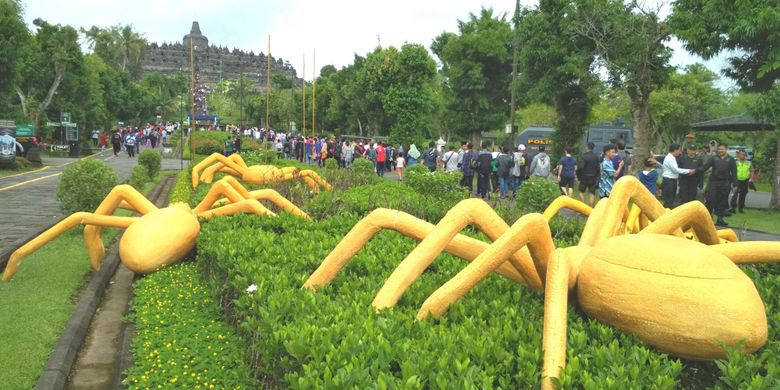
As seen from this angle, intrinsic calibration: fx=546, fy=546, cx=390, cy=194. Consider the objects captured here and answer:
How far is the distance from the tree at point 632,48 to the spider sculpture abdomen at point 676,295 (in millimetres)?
17757

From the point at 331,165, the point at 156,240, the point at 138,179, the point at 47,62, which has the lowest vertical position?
the point at 138,179

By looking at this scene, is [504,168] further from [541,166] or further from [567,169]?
[567,169]

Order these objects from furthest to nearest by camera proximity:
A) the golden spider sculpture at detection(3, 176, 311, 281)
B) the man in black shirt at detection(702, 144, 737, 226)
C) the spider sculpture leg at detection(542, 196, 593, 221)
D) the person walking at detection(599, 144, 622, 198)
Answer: the man in black shirt at detection(702, 144, 737, 226) < the person walking at detection(599, 144, 622, 198) < the golden spider sculpture at detection(3, 176, 311, 281) < the spider sculpture leg at detection(542, 196, 593, 221)

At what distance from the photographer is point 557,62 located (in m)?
22.6

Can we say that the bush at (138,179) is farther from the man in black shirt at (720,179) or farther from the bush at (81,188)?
the man in black shirt at (720,179)

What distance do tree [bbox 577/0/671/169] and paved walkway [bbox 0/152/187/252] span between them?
16.8m

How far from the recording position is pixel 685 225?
10.5 ft

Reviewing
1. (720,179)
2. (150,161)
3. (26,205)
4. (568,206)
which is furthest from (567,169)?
(150,161)

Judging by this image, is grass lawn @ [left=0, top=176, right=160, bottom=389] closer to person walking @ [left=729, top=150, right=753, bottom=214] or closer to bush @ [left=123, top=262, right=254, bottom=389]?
bush @ [left=123, top=262, right=254, bottom=389]

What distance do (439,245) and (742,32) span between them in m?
14.1

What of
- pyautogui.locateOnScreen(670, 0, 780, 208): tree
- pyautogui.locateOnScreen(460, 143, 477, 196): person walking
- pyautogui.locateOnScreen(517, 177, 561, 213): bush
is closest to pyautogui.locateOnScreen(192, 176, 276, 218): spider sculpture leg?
pyautogui.locateOnScreen(517, 177, 561, 213): bush

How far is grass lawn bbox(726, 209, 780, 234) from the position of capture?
12234 mm

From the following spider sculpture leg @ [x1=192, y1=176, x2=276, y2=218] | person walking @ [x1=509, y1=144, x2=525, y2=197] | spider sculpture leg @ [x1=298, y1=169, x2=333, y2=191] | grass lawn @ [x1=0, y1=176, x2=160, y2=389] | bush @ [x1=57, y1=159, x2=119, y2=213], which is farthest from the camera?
person walking @ [x1=509, y1=144, x2=525, y2=197]

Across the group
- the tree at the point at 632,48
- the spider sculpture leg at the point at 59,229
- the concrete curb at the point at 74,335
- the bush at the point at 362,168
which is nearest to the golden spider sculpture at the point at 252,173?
the bush at the point at 362,168
